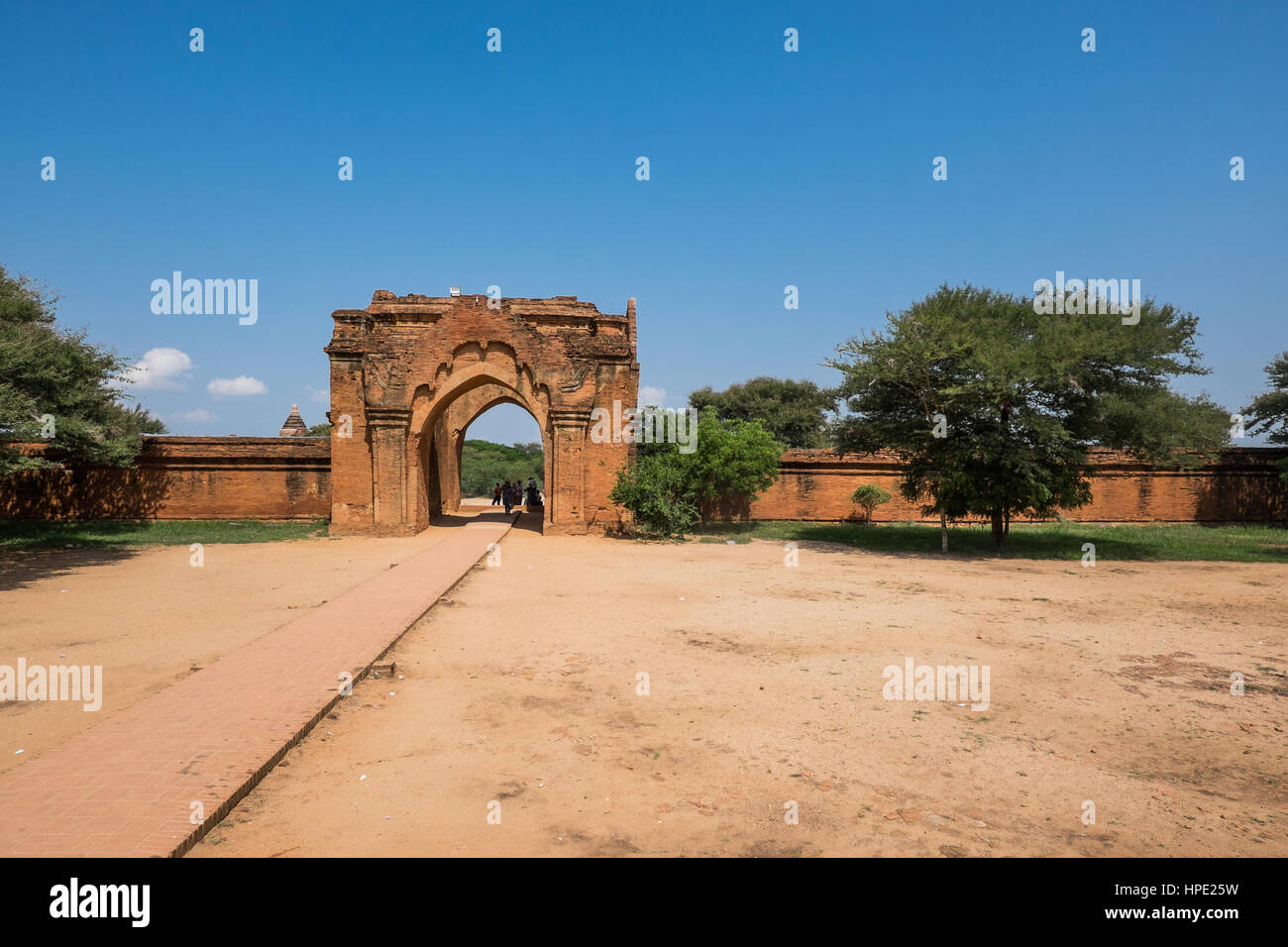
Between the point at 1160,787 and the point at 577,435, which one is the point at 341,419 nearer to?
the point at 577,435

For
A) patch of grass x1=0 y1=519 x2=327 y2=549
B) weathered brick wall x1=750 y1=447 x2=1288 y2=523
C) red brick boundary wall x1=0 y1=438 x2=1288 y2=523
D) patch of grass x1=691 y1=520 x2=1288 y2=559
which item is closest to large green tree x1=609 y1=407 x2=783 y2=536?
patch of grass x1=691 y1=520 x2=1288 y2=559

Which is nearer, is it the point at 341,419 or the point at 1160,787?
the point at 1160,787

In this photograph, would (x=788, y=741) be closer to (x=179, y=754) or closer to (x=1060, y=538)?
(x=179, y=754)

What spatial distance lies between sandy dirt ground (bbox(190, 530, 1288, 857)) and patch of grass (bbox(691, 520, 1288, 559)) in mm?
7281

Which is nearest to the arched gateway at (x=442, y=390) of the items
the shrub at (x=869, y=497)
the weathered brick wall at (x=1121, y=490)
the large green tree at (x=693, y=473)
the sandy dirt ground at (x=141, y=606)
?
the large green tree at (x=693, y=473)

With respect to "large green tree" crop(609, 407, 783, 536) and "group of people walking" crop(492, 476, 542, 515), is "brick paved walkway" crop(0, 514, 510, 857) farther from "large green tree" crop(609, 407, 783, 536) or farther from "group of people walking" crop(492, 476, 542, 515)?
"group of people walking" crop(492, 476, 542, 515)

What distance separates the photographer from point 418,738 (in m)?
4.85

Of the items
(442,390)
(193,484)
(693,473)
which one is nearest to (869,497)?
(693,473)

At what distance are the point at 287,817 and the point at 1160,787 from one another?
16.3 ft

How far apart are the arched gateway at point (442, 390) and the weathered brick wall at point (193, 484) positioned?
4.01 m

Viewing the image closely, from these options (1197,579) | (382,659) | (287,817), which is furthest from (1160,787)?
(1197,579)

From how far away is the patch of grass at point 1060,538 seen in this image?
16.1 m

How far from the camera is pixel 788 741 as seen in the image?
486 cm

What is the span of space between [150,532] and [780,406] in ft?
118
